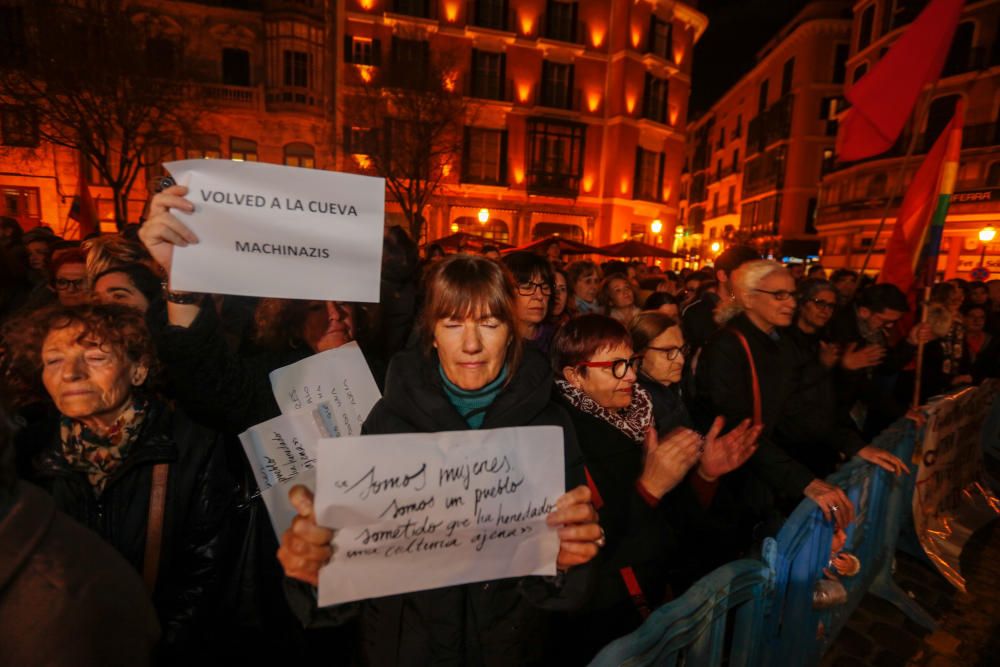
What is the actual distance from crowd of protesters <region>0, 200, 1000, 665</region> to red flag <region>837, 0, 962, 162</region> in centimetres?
338

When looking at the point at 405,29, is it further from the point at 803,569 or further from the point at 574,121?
the point at 803,569

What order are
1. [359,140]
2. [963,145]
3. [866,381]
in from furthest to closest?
1. [963,145]
2. [359,140]
3. [866,381]

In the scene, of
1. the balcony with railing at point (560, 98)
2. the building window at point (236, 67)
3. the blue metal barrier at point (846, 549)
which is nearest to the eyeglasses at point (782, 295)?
the blue metal barrier at point (846, 549)

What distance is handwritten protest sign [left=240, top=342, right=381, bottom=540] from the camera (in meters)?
2.11

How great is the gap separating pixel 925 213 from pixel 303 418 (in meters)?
6.12

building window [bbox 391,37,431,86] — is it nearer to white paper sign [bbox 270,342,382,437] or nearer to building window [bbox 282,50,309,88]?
building window [bbox 282,50,309,88]

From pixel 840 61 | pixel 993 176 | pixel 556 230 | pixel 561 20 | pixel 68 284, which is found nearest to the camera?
pixel 68 284

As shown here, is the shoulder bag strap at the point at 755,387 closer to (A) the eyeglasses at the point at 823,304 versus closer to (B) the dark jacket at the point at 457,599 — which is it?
(B) the dark jacket at the point at 457,599

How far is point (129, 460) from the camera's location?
1.76 meters

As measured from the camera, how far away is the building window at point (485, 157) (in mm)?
26734

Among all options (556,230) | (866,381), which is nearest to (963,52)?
(556,230)

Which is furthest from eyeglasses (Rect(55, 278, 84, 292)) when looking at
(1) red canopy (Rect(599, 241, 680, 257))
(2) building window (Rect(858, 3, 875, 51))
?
(2) building window (Rect(858, 3, 875, 51))

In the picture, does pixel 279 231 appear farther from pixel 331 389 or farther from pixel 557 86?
pixel 557 86

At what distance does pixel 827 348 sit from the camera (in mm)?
4277
